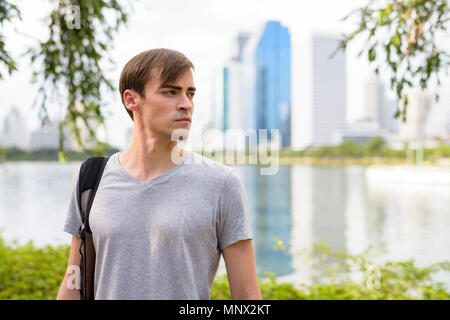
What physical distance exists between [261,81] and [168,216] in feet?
494

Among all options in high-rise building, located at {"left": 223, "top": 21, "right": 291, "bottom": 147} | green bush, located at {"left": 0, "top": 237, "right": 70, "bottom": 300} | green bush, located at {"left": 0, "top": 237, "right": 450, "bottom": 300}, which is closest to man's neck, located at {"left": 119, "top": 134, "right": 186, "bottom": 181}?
green bush, located at {"left": 0, "top": 237, "right": 450, "bottom": 300}

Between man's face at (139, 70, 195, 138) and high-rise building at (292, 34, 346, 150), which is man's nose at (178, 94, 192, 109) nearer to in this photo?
man's face at (139, 70, 195, 138)

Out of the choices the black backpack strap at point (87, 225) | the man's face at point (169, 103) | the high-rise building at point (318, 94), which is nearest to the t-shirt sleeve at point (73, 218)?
the black backpack strap at point (87, 225)

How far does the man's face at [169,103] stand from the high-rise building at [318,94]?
134966 mm

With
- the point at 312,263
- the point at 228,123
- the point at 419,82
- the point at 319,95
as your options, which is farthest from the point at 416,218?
the point at 319,95

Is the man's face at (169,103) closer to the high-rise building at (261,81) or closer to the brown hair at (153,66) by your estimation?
the brown hair at (153,66)

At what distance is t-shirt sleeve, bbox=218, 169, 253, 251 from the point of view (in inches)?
47.1

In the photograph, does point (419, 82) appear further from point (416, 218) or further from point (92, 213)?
point (416, 218)

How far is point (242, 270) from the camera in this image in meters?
1.22

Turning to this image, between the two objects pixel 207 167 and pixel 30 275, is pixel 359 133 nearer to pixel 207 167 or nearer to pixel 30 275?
pixel 30 275

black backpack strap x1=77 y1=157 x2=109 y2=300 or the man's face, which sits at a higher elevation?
the man's face

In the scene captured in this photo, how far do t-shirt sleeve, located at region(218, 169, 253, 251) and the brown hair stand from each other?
0.35 m

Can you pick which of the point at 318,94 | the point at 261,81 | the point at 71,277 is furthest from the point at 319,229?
the point at 261,81
